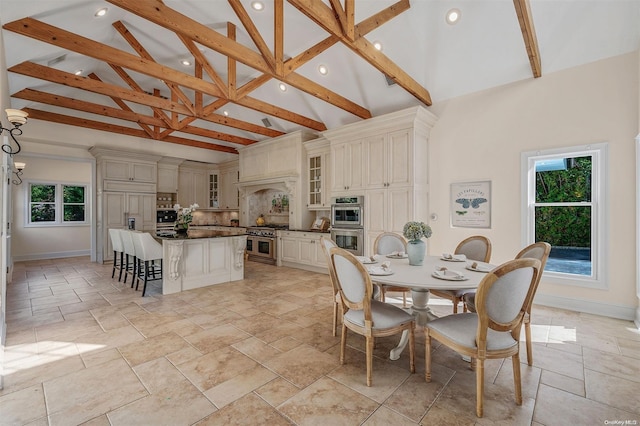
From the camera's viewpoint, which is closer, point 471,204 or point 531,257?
point 531,257

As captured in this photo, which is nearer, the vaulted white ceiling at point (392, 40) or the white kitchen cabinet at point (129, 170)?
the vaulted white ceiling at point (392, 40)

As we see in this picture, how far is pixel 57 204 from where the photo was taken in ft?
26.3

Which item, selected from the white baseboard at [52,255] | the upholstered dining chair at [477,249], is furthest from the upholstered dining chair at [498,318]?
the white baseboard at [52,255]

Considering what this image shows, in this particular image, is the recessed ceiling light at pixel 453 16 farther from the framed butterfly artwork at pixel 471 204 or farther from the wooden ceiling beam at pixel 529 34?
the framed butterfly artwork at pixel 471 204

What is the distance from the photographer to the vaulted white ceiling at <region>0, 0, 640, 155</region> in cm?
329

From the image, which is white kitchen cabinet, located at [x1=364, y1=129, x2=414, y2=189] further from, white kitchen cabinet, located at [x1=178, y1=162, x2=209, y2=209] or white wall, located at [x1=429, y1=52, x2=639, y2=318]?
white kitchen cabinet, located at [x1=178, y1=162, x2=209, y2=209]

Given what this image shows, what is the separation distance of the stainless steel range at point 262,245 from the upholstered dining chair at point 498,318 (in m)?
5.14

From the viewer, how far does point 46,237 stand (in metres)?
7.77

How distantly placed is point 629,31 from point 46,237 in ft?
39.3

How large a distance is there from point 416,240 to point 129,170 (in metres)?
7.49

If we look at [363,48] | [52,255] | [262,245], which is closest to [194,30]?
[363,48]

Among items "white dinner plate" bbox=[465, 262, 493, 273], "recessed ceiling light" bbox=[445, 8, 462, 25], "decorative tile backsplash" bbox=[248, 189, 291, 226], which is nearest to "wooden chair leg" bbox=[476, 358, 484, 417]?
"white dinner plate" bbox=[465, 262, 493, 273]

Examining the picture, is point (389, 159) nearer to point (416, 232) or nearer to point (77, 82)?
point (416, 232)

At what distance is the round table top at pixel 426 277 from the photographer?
2045mm
